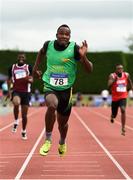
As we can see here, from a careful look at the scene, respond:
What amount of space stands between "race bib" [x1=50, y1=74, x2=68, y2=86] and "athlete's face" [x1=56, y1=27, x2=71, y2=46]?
1.53 ft

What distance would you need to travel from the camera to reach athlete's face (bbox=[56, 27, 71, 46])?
8.63 meters

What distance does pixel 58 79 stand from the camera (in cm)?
875

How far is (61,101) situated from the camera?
8.89 metres

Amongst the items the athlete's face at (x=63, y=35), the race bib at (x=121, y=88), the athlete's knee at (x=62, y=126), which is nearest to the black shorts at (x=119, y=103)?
the race bib at (x=121, y=88)

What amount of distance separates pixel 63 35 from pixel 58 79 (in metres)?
0.65

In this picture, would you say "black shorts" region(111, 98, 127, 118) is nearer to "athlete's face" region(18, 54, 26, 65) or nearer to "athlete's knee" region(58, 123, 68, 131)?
"athlete's face" region(18, 54, 26, 65)

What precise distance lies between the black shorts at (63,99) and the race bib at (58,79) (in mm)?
135

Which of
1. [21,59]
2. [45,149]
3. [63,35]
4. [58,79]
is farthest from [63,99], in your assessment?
[21,59]

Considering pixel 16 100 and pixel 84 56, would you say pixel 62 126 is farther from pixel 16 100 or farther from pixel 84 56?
pixel 16 100

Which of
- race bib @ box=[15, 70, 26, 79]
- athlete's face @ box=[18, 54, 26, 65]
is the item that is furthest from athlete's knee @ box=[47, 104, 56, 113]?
athlete's face @ box=[18, 54, 26, 65]

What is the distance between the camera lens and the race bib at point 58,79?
8.74m

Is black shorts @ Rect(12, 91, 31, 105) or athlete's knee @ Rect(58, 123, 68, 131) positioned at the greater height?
athlete's knee @ Rect(58, 123, 68, 131)

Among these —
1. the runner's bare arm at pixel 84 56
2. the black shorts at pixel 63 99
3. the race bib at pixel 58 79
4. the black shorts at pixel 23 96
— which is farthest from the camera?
the black shorts at pixel 23 96

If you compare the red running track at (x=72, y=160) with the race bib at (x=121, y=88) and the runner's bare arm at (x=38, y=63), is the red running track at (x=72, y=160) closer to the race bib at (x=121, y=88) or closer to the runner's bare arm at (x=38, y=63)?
the runner's bare arm at (x=38, y=63)
